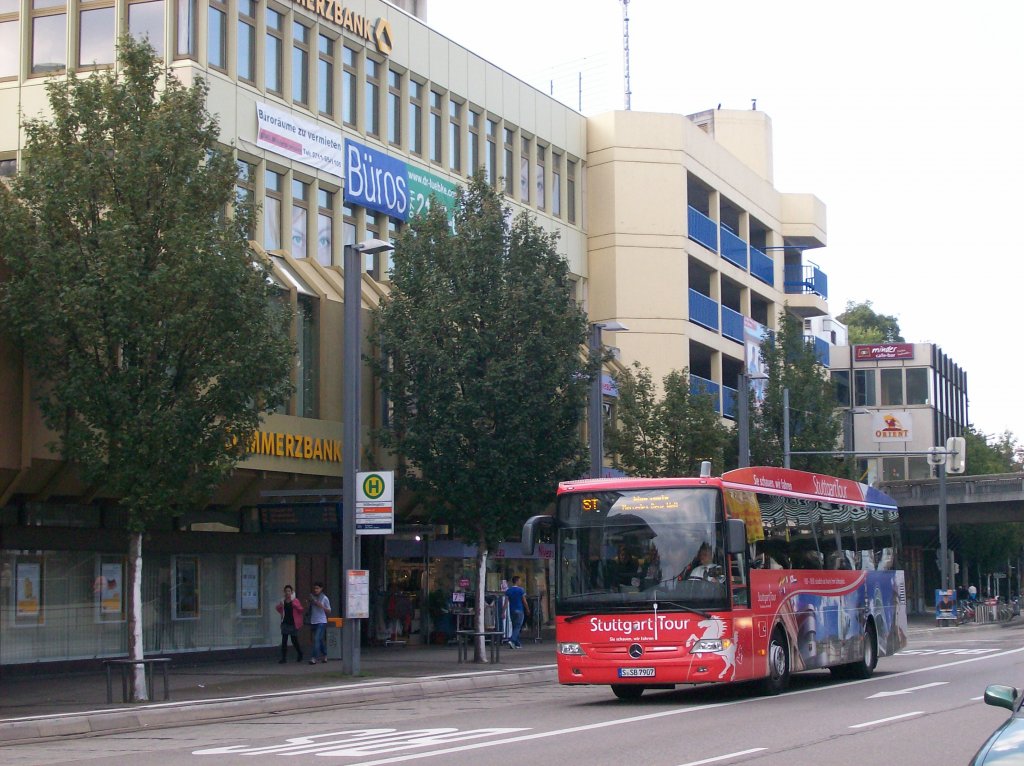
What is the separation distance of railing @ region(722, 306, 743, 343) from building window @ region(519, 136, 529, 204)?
15271mm

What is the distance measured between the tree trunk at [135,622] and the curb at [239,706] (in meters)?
0.91

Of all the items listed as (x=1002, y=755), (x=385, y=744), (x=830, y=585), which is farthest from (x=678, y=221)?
(x=1002, y=755)

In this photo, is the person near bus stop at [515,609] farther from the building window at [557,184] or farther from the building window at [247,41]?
the building window at [557,184]

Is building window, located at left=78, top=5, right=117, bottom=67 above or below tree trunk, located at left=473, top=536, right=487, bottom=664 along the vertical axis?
above

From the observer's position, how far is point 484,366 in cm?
2964

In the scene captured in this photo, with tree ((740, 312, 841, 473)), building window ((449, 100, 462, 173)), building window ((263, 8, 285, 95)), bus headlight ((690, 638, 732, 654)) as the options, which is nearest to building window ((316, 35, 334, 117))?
building window ((263, 8, 285, 95))

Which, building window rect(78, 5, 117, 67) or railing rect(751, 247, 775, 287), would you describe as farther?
railing rect(751, 247, 775, 287)

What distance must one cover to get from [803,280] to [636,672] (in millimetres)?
52926

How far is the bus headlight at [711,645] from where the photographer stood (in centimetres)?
1875

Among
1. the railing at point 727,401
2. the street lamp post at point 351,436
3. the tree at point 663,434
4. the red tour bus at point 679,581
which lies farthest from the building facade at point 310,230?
the red tour bus at point 679,581

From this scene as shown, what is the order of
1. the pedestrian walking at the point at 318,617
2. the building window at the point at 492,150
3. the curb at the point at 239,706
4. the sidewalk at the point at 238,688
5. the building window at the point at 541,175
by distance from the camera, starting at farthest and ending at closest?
the building window at the point at 541,175 < the building window at the point at 492,150 < the pedestrian walking at the point at 318,617 < the sidewalk at the point at 238,688 < the curb at the point at 239,706

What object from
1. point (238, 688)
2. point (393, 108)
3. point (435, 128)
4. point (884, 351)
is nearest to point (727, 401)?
point (435, 128)

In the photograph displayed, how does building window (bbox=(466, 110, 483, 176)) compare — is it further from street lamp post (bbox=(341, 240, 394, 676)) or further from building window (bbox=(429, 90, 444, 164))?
street lamp post (bbox=(341, 240, 394, 676))

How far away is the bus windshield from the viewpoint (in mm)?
19047
